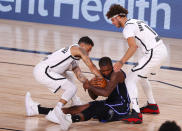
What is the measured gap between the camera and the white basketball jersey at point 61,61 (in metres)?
6.14

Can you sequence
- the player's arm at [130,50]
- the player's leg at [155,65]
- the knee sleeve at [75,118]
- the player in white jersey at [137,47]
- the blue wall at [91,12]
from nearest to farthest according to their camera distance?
the knee sleeve at [75,118]
the player's arm at [130,50]
the player in white jersey at [137,47]
the player's leg at [155,65]
the blue wall at [91,12]

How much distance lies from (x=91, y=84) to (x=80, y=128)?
0.60 meters

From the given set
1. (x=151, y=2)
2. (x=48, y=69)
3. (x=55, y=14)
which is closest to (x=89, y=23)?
(x=55, y=14)

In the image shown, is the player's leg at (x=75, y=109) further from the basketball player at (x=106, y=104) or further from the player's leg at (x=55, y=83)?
the player's leg at (x=55, y=83)

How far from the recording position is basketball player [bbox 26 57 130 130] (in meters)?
5.84

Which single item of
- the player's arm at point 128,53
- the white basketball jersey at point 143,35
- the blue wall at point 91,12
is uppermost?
Result: the blue wall at point 91,12

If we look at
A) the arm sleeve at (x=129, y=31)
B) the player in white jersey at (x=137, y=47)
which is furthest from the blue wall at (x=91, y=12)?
the arm sleeve at (x=129, y=31)

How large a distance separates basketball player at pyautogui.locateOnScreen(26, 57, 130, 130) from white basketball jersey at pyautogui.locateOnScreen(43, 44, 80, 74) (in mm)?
439

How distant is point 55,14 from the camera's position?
53.6ft

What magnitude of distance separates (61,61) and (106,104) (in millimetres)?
836

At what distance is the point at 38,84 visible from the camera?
320 inches

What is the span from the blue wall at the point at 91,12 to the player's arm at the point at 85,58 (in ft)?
31.3

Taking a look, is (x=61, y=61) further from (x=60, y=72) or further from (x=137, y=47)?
(x=137, y=47)

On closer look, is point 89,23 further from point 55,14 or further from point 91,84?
point 91,84
